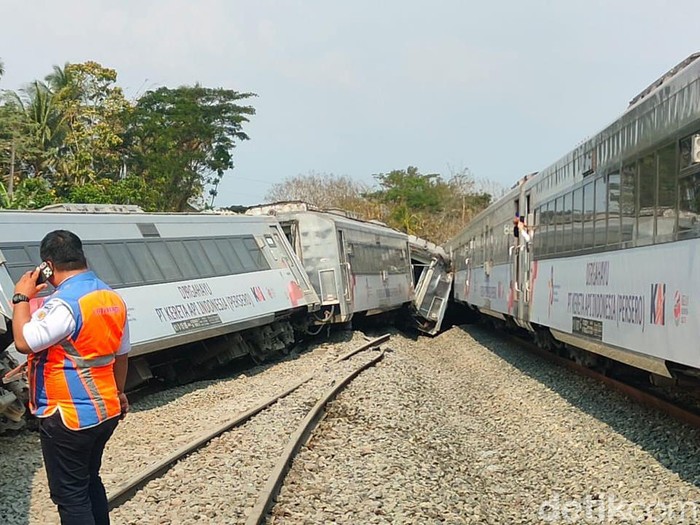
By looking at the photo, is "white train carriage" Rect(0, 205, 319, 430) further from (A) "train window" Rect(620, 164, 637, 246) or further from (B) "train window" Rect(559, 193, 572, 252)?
(A) "train window" Rect(620, 164, 637, 246)

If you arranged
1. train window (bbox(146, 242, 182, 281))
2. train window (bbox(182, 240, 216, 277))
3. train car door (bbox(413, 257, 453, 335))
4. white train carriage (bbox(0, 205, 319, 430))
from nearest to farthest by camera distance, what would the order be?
white train carriage (bbox(0, 205, 319, 430)) < train window (bbox(146, 242, 182, 281)) < train window (bbox(182, 240, 216, 277)) < train car door (bbox(413, 257, 453, 335))

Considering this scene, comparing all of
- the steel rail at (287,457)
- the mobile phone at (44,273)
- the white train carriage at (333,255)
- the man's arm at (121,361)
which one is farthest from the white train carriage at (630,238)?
the white train carriage at (333,255)

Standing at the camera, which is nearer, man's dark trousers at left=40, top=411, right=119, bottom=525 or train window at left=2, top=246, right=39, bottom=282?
man's dark trousers at left=40, top=411, right=119, bottom=525

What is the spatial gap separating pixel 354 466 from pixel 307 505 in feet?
3.92

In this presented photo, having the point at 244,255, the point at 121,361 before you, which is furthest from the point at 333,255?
the point at 121,361

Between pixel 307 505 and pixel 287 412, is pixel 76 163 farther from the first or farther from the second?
pixel 307 505

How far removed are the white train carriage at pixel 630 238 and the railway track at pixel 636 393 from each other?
39 cm

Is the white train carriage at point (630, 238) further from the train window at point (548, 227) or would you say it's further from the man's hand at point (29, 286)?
the man's hand at point (29, 286)

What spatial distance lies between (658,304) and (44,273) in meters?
5.10

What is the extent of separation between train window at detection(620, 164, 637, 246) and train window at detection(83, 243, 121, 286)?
22.3 ft

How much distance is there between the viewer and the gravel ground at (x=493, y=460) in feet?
20.9

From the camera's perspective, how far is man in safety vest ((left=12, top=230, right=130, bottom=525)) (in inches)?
170

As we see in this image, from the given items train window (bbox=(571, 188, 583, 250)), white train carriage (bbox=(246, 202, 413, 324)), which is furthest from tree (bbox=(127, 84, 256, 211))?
train window (bbox=(571, 188, 583, 250))

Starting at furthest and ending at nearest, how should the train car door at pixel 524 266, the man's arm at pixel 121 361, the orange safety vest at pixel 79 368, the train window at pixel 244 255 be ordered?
the train window at pixel 244 255 → the train car door at pixel 524 266 → the man's arm at pixel 121 361 → the orange safety vest at pixel 79 368
